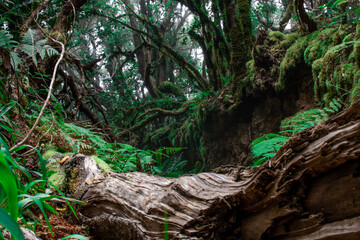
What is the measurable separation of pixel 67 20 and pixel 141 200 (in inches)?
173

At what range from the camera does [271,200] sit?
1165mm

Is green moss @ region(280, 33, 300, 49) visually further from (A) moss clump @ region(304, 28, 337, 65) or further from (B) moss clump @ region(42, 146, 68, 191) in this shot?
(B) moss clump @ region(42, 146, 68, 191)

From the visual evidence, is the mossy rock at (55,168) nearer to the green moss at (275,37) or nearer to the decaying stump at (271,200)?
the decaying stump at (271,200)

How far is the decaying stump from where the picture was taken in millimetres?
1017

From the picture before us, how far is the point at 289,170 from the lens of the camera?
1158 millimetres

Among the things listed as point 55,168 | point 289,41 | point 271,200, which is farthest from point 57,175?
point 289,41

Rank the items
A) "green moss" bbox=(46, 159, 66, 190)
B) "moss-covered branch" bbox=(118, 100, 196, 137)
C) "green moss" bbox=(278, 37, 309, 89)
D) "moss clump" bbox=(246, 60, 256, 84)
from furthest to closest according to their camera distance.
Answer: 1. "moss-covered branch" bbox=(118, 100, 196, 137)
2. "moss clump" bbox=(246, 60, 256, 84)
3. "green moss" bbox=(278, 37, 309, 89)
4. "green moss" bbox=(46, 159, 66, 190)

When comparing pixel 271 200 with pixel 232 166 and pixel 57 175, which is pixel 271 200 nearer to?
pixel 232 166

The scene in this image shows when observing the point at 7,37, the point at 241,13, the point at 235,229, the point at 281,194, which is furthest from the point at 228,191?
the point at 241,13

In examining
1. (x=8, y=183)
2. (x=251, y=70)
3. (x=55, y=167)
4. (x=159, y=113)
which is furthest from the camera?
(x=159, y=113)

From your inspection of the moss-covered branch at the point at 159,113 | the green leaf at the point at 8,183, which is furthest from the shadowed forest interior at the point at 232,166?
the moss-covered branch at the point at 159,113

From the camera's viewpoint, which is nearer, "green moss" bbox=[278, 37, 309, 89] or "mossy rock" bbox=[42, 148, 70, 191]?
"mossy rock" bbox=[42, 148, 70, 191]

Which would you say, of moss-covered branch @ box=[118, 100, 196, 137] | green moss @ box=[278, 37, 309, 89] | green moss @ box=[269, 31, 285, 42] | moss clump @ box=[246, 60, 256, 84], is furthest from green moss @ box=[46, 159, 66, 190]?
moss-covered branch @ box=[118, 100, 196, 137]

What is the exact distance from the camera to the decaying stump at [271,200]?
1.02m
